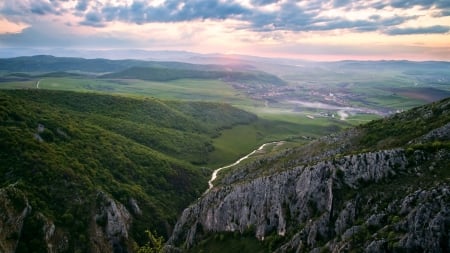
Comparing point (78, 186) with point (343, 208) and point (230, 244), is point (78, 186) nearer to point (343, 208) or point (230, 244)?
point (230, 244)

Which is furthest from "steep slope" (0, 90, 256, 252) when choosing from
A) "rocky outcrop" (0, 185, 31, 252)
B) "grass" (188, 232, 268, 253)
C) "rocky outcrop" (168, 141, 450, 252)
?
"grass" (188, 232, 268, 253)

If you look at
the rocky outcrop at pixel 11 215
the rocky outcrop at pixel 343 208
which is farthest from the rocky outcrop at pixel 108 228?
the rocky outcrop at pixel 343 208

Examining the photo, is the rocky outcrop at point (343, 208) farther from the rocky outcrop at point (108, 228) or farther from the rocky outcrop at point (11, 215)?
the rocky outcrop at point (11, 215)

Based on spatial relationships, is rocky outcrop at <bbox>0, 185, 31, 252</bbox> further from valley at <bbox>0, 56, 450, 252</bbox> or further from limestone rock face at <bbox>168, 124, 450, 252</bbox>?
limestone rock face at <bbox>168, 124, 450, 252</bbox>

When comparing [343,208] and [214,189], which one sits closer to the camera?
[343,208]

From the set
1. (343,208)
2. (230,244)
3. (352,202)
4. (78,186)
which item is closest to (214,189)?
(230,244)

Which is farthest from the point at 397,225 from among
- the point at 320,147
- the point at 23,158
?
the point at 23,158
